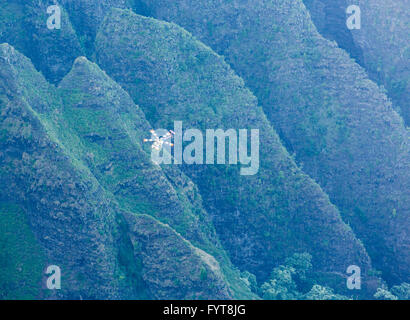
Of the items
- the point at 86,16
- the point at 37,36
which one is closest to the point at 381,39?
the point at 86,16

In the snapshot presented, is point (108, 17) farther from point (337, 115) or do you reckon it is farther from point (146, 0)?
point (337, 115)

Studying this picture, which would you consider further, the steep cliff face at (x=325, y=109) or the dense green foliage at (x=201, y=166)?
the steep cliff face at (x=325, y=109)

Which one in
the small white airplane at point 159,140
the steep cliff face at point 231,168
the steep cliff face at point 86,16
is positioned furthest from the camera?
the steep cliff face at point 86,16

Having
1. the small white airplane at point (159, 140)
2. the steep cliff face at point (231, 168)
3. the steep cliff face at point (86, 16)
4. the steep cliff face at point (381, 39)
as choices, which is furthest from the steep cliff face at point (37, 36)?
the steep cliff face at point (381, 39)

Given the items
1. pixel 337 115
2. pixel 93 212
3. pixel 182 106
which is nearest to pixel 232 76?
pixel 182 106

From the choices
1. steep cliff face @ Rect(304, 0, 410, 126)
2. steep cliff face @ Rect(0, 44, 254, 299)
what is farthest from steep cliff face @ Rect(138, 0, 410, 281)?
steep cliff face @ Rect(0, 44, 254, 299)

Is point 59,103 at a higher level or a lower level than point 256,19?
lower

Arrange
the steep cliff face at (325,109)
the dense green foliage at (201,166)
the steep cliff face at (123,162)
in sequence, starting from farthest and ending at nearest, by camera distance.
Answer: the steep cliff face at (325,109) → the steep cliff face at (123,162) → the dense green foliage at (201,166)

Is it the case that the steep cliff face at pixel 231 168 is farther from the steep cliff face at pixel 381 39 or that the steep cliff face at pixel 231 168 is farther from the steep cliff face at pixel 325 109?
the steep cliff face at pixel 381 39

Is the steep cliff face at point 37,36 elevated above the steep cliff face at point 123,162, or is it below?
above
